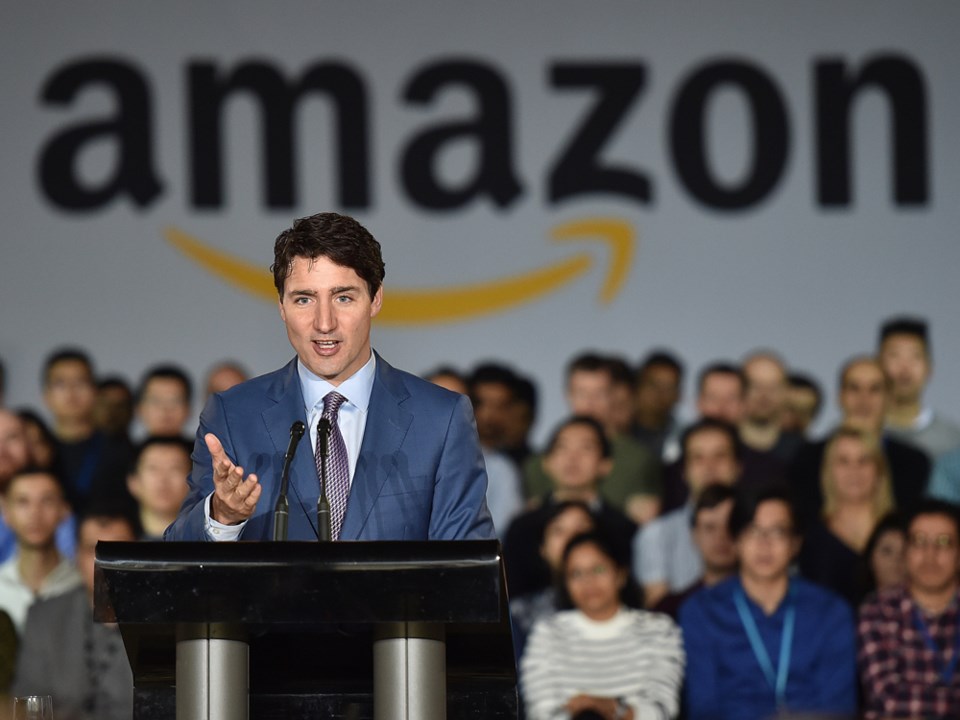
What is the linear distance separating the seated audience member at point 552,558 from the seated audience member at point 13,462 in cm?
174

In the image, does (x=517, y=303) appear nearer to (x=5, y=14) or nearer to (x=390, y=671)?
(x=5, y=14)

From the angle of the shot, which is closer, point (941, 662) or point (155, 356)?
point (941, 662)

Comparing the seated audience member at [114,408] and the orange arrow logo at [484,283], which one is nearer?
the seated audience member at [114,408]

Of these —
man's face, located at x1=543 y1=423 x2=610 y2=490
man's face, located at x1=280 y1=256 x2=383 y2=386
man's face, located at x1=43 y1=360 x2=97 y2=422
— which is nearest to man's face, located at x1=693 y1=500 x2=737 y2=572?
man's face, located at x1=543 y1=423 x2=610 y2=490

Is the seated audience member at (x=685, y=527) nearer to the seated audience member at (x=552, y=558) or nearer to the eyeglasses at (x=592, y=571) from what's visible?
the seated audience member at (x=552, y=558)

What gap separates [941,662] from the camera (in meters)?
4.74

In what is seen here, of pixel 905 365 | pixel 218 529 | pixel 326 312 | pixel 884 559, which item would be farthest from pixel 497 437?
pixel 218 529

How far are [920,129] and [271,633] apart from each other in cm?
518

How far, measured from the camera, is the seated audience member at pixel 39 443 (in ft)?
20.0

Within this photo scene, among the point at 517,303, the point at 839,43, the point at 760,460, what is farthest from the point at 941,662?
the point at 839,43

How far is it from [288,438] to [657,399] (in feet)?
13.9

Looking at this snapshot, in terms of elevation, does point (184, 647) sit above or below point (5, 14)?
below

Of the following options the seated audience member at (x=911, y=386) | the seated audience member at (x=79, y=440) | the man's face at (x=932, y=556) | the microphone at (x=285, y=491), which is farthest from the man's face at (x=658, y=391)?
the microphone at (x=285, y=491)

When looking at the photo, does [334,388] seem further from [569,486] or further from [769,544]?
[569,486]
